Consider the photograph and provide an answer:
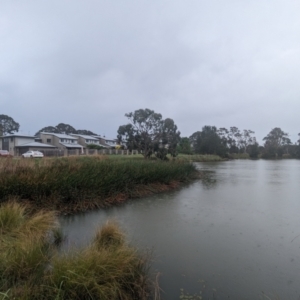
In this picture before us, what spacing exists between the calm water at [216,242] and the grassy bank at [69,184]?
79 cm

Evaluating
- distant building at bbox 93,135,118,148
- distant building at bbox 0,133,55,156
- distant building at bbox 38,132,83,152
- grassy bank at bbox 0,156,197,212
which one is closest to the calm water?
grassy bank at bbox 0,156,197,212

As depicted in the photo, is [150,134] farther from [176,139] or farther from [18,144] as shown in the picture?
[18,144]

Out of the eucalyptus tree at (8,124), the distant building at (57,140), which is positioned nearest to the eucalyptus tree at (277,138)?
the distant building at (57,140)

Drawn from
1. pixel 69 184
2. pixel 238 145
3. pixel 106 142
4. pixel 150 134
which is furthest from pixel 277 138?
pixel 69 184

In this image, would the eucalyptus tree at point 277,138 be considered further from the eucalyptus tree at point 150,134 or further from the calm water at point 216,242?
the calm water at point 216,242

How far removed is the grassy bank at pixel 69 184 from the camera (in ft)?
24.3

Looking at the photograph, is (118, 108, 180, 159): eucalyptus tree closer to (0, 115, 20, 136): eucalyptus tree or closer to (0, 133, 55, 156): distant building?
(0, 133, 55, 156): distant building

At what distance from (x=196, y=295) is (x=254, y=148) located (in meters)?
76.8

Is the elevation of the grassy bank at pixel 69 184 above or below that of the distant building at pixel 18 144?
below

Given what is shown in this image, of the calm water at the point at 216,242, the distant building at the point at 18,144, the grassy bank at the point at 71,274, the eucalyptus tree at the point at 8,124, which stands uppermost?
the eucalyptus tree at the point at 8,124

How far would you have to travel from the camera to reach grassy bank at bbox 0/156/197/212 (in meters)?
7.41

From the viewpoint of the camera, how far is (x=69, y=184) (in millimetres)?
8312

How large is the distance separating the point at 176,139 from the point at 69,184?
23.0m

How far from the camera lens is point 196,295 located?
3408mm
